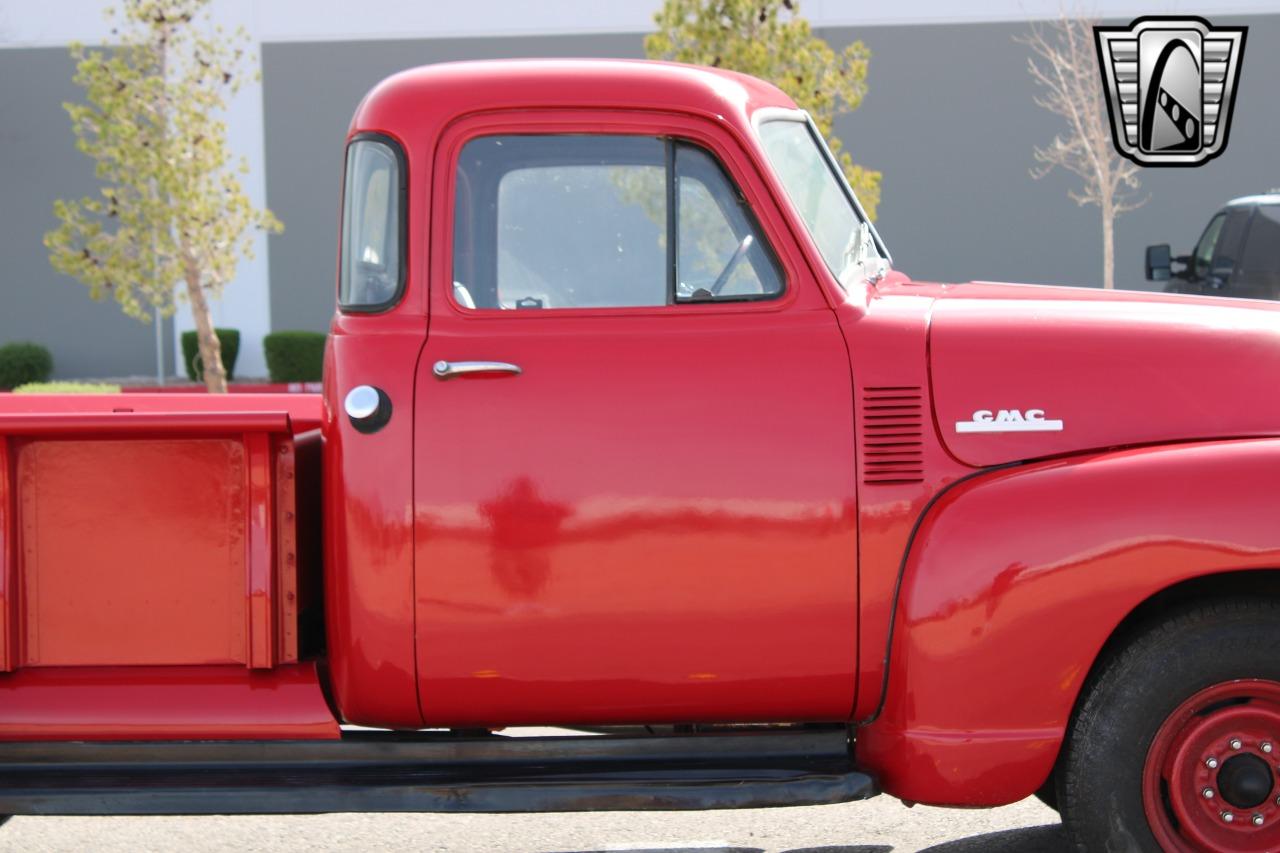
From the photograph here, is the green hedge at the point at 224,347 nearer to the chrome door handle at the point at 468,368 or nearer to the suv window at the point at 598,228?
the suv window at the point at 598,228

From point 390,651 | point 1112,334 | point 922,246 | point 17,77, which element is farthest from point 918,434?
point 17,77

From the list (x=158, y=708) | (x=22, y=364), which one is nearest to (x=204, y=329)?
(x=22, y=364)

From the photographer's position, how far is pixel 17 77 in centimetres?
2106

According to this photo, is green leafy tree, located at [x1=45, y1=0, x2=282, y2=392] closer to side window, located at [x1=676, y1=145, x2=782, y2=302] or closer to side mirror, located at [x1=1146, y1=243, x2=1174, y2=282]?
side mirror, located at [x1=1146, y1=243, x2=1174, y2=282]

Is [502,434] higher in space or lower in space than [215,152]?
lower

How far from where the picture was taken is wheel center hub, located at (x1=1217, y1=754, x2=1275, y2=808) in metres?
3.34

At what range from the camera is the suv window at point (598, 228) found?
3535 mm

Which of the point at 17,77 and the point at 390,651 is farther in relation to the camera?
the point at 17,77

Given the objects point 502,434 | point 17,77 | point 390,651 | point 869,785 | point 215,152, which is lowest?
point 869,785

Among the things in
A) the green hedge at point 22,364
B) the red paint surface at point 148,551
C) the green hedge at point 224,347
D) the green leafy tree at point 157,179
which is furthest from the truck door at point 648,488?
the green hedge at point 22,364

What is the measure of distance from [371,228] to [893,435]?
1.37m

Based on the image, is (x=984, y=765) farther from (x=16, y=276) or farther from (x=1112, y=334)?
(x=16, y=276)

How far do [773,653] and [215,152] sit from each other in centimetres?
1316

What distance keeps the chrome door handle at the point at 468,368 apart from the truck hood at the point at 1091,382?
3.25 feet
